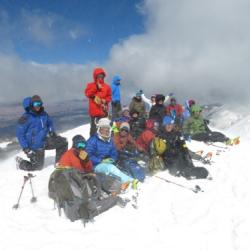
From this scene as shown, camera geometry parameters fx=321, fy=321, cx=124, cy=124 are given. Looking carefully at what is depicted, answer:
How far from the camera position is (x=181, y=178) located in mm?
10188

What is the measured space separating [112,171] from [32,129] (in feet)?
13.0

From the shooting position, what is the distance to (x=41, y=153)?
39.1ft

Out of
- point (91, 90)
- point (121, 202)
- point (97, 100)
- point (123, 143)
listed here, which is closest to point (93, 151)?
point (123, 143)

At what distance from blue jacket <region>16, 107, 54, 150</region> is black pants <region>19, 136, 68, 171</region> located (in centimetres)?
19

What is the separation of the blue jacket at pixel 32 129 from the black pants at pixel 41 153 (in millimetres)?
188

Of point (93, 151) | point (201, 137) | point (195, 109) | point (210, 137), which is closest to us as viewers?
point (93, 151)

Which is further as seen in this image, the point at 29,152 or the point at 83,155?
the point at 29,152

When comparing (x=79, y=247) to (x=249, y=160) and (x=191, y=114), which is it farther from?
(x=191, y=114)

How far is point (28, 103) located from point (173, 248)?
7.59m

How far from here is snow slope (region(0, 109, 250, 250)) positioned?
6262 millimetres

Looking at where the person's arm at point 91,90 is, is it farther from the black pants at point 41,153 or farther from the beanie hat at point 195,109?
the beanie hat at point 195,109

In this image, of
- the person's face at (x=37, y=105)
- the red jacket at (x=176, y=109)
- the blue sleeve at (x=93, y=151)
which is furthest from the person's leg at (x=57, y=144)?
the red jacket at (x=176, y=109)

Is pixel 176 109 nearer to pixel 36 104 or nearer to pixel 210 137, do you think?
pixel 210 137

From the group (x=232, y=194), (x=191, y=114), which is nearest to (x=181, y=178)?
(x=232, y=194)
